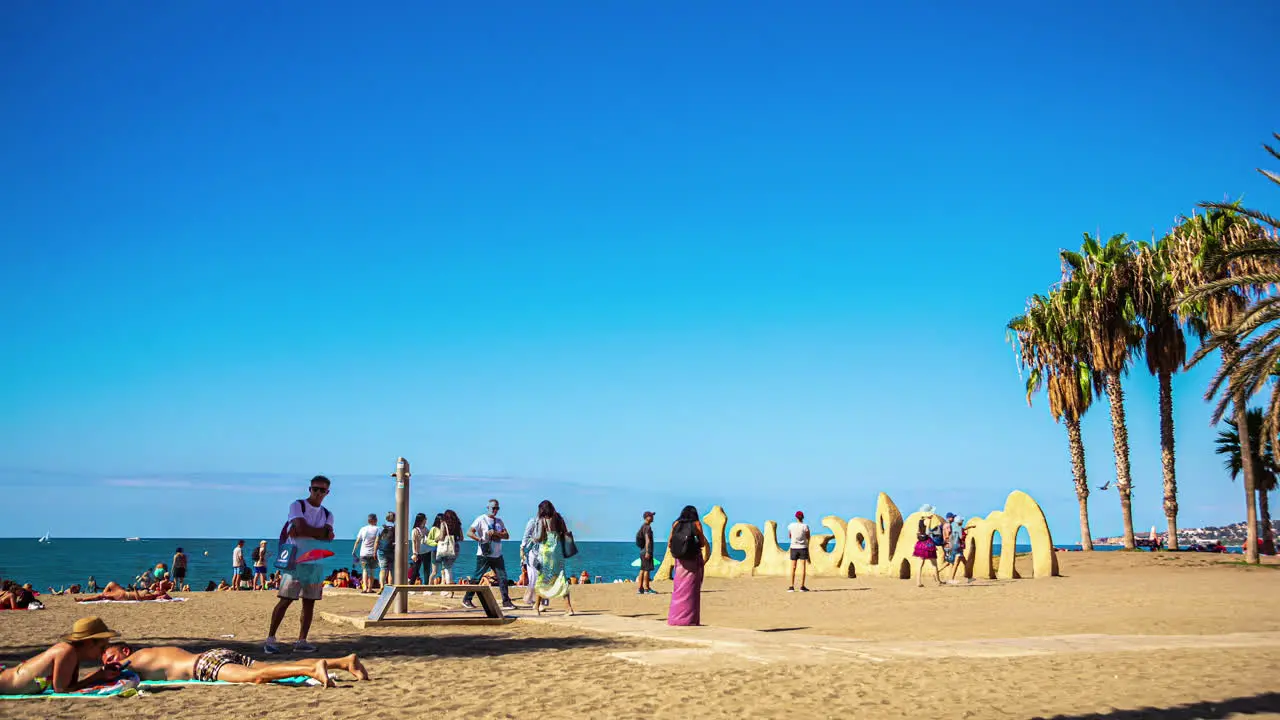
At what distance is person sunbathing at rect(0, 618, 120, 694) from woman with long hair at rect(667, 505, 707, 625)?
7095mm

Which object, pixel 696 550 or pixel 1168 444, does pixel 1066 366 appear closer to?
pixel 1168 444

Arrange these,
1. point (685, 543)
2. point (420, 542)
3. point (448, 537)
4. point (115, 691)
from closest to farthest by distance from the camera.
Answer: point (115, 691), point (685, 543), point (448, 537), point (420, 542)

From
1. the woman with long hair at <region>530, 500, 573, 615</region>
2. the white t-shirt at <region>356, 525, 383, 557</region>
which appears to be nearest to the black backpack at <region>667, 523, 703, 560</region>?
the woman with long hair at <region>530, 500, 573, 615</region>

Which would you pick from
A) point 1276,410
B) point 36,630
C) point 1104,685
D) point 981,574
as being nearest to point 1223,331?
point 1276,410

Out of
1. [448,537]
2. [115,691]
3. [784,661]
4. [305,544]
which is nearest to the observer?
[115,691]

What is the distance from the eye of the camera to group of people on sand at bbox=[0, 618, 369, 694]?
24.2 feet

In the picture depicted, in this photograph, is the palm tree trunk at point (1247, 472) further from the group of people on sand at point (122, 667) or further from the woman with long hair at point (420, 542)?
the group of people on sand at point (122, 667)

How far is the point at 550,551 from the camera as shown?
47.8ft

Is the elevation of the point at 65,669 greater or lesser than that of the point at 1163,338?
lesser

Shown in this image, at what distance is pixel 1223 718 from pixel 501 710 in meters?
5.17

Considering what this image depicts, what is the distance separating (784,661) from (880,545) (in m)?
19.1

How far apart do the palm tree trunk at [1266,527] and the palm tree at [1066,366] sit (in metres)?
7.18

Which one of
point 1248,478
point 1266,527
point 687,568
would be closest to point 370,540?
point 687,568

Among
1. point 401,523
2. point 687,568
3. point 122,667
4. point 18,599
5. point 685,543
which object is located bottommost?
point 18,599
